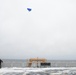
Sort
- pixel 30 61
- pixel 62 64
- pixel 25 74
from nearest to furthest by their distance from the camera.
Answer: pixel 25 74 → pixel 62 64 → pixel 30 61

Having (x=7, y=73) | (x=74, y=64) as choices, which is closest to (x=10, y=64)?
(x=74, y=64)

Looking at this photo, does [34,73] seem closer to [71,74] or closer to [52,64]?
[71,74]

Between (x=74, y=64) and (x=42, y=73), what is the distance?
10993 millimetres

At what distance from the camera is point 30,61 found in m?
30.0

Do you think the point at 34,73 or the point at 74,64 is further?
the point at 74,64

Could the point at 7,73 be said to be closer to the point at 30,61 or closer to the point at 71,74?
the point at 71,74

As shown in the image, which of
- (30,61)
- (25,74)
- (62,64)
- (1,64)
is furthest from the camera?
(30,61)

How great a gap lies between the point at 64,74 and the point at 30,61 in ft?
58.2

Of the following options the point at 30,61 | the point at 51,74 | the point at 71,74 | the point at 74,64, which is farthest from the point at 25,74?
the point at 30,61

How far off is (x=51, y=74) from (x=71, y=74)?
1.14 meters

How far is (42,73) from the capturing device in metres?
12.8

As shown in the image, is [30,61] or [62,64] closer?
[62,64]

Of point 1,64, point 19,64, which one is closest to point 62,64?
point 19,64

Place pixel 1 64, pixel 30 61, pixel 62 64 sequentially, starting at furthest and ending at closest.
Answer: pixel 30 61, pixel 1 64, pixel 62 64
